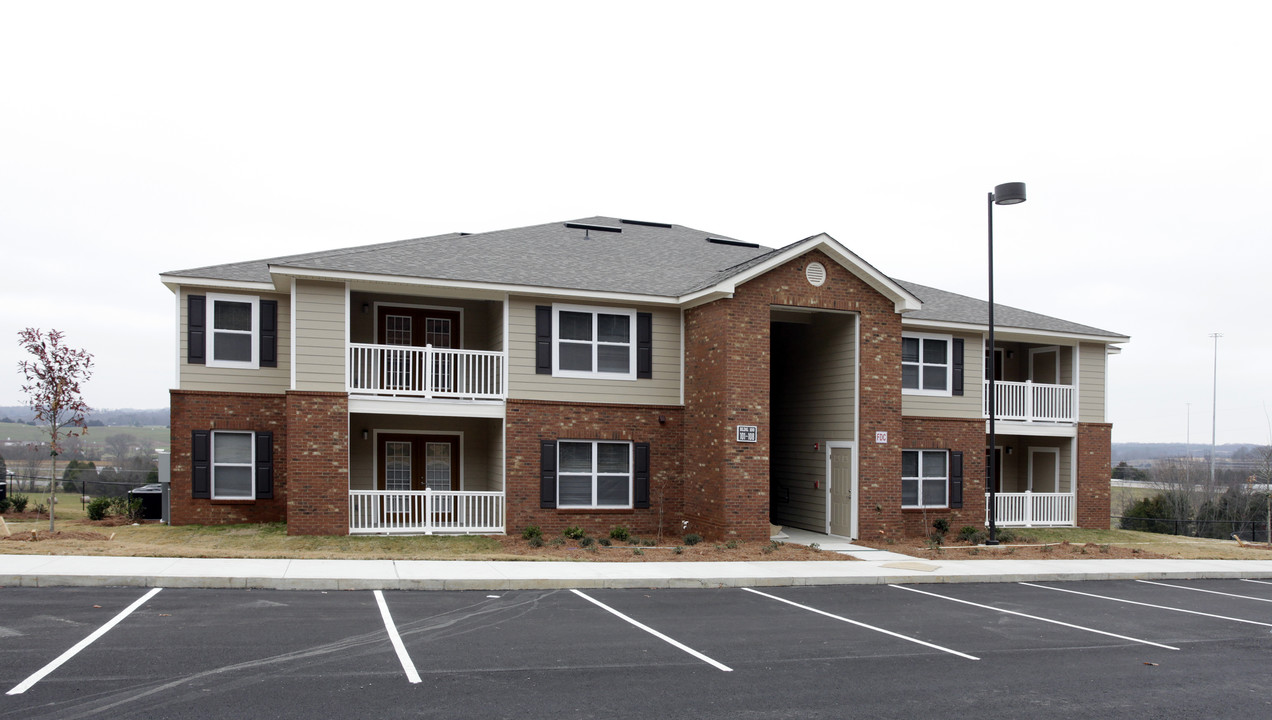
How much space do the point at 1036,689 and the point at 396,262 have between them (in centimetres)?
1373

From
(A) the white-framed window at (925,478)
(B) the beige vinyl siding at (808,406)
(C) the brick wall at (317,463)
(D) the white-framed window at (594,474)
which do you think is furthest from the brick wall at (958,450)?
(C) the brick wall at (317,463)

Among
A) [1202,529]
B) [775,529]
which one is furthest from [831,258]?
[1202,529]

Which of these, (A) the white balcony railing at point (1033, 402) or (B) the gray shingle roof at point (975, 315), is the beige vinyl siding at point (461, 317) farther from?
(A) the white balcony railing at point (1033, 402)

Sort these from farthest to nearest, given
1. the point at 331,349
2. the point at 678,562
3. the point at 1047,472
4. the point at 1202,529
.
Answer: the point at 1202,529, the point at 1047,472, the point at 331,349, the point at 678,562

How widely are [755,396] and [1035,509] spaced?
10382 mm

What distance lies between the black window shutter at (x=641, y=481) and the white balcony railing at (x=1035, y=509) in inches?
369

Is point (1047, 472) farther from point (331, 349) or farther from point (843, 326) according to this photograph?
point (331, 349)

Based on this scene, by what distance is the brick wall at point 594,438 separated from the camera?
59.6ft

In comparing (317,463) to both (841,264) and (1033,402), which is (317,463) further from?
(1033,402)

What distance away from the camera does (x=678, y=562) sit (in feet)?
48.8

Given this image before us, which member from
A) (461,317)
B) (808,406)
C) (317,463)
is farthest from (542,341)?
(808,406)

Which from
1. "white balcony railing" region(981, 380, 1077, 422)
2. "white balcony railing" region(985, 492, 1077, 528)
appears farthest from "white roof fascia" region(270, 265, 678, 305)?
"white balcony railing" region(985, 492, 1077, 528)

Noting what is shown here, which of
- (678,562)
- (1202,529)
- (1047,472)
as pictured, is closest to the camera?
(678,562)

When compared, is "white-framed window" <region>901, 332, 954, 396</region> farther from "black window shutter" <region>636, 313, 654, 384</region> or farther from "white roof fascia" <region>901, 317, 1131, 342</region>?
"black window shutter" <region>636, 313, 654, 384</region>
